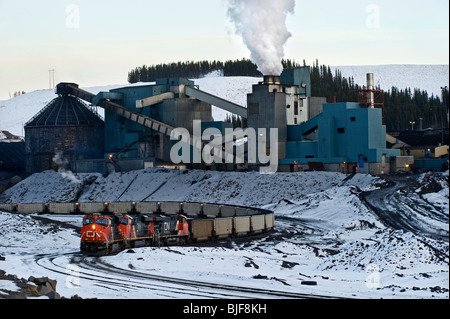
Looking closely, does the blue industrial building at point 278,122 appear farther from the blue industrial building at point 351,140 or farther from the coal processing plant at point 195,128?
the coal processing plant at point 195,128

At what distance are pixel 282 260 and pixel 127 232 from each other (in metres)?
10.2

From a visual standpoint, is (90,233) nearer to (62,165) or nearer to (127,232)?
(127,232)

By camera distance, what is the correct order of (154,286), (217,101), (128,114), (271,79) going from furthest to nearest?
(128,114)
(217,101)
(271,79)
(154,286)

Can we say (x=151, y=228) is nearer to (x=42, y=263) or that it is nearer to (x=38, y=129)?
(x=42, y=263)

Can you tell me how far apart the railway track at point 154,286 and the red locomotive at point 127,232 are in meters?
4.00

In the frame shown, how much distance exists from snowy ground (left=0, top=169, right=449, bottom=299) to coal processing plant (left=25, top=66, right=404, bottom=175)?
14803 millimetres

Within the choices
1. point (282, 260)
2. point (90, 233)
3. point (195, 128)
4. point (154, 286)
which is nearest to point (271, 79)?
point (195, 128)

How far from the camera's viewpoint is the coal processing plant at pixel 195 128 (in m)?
98.5

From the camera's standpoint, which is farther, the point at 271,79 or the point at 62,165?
the point at 62,165

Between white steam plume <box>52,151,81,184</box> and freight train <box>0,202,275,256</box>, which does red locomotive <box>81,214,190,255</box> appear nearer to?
freight train <box>0,202,275,256</box>

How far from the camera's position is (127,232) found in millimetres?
48750

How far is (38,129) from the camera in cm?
13062

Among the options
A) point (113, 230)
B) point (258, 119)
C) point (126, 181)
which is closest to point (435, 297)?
point (113, 230)

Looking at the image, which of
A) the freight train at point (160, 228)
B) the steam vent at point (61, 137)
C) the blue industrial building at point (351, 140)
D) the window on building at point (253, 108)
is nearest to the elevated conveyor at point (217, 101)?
the window on building at point (253, 108)
